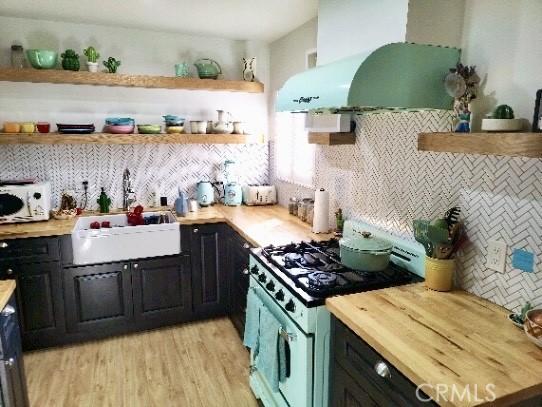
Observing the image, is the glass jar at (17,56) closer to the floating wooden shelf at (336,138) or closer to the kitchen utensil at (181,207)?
the kitchen utensil at (181,207)

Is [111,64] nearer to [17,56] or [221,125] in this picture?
[17,56]

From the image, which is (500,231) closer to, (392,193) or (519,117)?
(519,117)

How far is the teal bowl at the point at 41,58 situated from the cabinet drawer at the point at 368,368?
2913 millimetres

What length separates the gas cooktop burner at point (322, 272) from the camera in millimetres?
1800

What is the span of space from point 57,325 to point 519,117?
3.25 meters

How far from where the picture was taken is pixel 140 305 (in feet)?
10.3

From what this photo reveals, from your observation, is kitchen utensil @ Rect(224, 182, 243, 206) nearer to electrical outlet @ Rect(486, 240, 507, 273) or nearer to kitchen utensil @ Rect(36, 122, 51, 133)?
kitchen utensil @ Rect(36, 122, 51, 133)

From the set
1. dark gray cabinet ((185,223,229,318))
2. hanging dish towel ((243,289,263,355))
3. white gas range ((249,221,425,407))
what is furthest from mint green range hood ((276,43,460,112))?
dark gray cabinet ((185,223,229,318))

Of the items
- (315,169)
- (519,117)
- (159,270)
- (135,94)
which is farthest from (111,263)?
(519,117)

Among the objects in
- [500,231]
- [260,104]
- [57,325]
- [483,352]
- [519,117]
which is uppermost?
[260,104]

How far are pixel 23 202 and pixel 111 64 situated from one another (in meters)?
1.30

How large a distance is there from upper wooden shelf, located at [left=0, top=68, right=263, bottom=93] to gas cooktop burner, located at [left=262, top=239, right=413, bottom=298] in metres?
1.76

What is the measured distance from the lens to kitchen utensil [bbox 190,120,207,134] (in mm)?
3475

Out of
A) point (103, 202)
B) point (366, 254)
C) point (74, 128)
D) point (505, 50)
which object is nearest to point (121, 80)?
point (74, 128)
